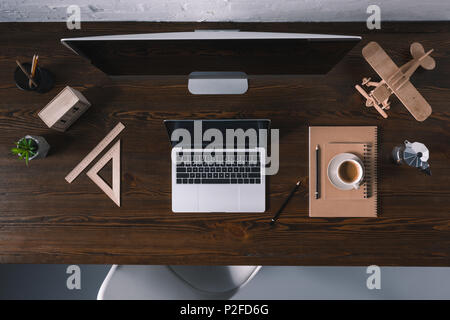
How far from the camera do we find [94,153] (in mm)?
876

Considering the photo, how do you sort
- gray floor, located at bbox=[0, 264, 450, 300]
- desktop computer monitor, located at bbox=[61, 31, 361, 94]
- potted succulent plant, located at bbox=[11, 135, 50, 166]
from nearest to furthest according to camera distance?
1. desktop computer monitor, located at bbox=[61, 31, 361, 94]
2. potted succulent plant, located at bbox=[11, 135, 50, 166]
3. gray floor, located at bbox=[0, 264, 450, 300]

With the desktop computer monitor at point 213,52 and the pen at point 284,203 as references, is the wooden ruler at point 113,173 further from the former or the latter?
the pen at point 284,203

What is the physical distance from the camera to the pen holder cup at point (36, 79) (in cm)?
83

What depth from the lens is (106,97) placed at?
2.89ft

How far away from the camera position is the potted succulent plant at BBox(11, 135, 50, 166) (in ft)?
2.58

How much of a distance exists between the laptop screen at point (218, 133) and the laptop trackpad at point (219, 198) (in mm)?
133

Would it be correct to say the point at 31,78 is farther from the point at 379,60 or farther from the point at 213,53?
the point at 379,60

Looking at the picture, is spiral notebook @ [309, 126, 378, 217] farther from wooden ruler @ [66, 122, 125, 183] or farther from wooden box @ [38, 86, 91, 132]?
wooden box @ [38, 86, 91, 132]

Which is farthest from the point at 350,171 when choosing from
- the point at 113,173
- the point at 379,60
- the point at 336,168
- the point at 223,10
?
the point at 113,173

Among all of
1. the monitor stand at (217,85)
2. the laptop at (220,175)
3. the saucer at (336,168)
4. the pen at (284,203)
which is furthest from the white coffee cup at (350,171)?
the monitor stand at (217,85)

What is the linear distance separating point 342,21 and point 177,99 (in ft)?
1.95

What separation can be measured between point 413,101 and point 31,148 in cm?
114

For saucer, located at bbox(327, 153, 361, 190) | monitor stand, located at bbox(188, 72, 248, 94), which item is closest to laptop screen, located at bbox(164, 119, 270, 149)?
monitor stand, located at bbox(188, 72, 248, 94)
